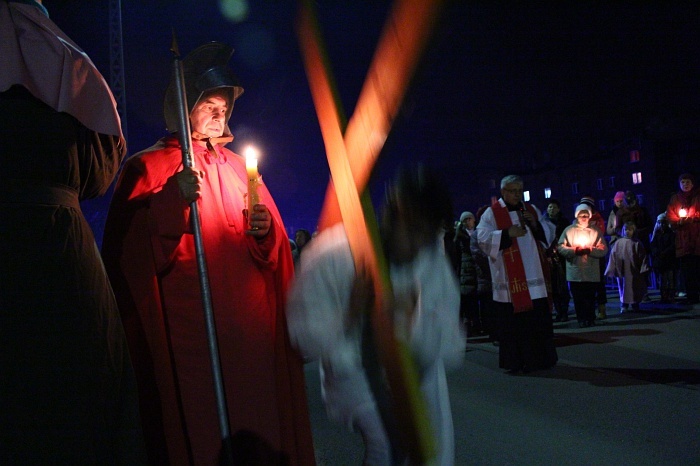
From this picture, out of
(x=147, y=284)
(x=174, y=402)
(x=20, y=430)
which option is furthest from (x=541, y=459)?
(x=20, y=430)

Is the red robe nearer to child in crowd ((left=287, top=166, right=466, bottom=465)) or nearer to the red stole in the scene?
child in crowd ((left=287, top=166, right=466, bottom=465))

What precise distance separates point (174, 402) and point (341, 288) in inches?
37.4

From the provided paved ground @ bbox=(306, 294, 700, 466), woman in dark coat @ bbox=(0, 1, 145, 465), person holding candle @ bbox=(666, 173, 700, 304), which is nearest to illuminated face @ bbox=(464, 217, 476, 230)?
paved ground @ bbox=(306, 294, 700, 466)

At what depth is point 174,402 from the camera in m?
2.82

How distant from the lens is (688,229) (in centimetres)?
1120

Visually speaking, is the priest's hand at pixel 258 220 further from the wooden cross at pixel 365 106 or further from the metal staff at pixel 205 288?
the wooden cross at pixel 365 106

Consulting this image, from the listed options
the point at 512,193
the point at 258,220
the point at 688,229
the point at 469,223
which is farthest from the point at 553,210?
the point at 258,220

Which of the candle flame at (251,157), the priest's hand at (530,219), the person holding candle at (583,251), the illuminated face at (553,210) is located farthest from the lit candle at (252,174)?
the illuminated face at (553,210)

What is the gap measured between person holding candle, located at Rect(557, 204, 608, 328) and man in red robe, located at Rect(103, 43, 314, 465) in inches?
300

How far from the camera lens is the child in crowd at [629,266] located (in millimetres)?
11633

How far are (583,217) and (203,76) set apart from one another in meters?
7.87

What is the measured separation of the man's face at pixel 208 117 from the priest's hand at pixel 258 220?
0.59 metres

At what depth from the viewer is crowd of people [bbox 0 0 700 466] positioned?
6.17ft

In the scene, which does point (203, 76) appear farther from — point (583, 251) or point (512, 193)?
point (583, 251)
